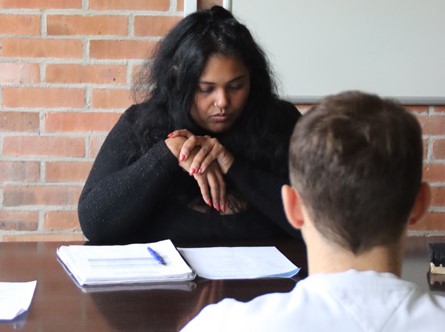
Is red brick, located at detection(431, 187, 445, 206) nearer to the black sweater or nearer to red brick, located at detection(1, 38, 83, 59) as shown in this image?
the black sweater

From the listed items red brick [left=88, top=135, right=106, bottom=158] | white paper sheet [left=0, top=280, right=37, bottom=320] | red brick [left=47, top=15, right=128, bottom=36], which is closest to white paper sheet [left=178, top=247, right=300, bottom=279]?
white paper sheet [left=0, top=280, right=37, bottom=320]

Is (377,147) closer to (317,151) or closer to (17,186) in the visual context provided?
(317,151)

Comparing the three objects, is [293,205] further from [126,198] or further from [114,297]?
[126,198]

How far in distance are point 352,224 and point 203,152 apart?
3.54 ft

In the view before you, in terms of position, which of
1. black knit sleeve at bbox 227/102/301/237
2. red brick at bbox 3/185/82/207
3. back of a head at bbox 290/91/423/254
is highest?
back of a head at bbox 290/91/423/254

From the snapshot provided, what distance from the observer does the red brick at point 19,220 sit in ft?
8.58

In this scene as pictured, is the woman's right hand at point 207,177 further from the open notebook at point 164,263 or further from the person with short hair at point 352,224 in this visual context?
the person with short hair at point 352,224

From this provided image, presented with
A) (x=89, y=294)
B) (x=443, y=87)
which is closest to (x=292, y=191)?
(x=89, y=294)

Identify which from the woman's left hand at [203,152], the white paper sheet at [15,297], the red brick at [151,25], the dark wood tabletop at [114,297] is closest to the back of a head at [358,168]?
the dark wood tabletop at [114,297]

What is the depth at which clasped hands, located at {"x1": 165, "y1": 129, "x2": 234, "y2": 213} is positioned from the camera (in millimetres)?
1931

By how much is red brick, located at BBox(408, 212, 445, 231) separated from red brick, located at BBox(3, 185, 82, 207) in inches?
45.2

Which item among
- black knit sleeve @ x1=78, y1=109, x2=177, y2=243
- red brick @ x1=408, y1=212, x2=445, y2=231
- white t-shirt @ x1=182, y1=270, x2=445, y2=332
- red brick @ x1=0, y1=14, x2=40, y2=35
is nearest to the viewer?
white t-shirt @ x1=182, y1=270, x2=445, y2=332

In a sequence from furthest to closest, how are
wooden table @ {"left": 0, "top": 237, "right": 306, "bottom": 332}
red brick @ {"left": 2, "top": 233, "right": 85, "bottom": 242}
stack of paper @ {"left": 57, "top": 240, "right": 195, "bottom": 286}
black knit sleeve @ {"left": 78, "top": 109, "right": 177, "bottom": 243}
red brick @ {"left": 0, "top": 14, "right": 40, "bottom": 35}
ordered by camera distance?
red brick @ {"left": 2, "top": 233, "right": 85, "bottom": 242}
red brick @ {"left": 0, "top": 14, "right": 40, "bottom": 35}
black knit sleeve @ {"left": 78, "top": 109, "right": 177, "bottom": 243}
stack of paper @ {"left": 57, "top": 240, "right": 195, "bottom": 286}
wooden table @ {"left": 0, "top": 237, "right": 306, "bottom": 332}

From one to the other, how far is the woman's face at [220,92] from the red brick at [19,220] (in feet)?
2.78
